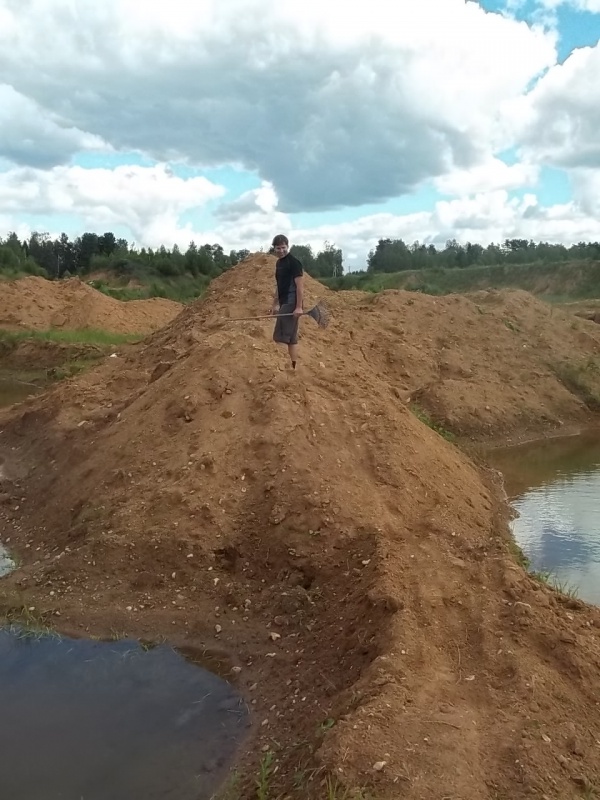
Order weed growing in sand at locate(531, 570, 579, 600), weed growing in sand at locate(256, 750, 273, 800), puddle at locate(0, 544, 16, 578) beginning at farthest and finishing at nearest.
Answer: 1. puddle at locate(0, 544, 16, 578)
2. weed growing in sand at locate(531, 570, 579, 600)
3. weed growing in sand at locate(256, 750, 273, 800)

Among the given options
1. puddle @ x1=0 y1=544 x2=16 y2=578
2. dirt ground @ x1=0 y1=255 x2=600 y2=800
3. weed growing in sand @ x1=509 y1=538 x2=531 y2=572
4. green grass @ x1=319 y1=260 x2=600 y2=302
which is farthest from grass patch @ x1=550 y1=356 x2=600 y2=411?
green grass @ x1=319 y1=260 x2=600 y2=302

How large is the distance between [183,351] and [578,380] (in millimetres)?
9396

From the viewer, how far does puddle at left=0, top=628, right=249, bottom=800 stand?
4.13m

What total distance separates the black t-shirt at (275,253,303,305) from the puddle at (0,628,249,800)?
154 inches

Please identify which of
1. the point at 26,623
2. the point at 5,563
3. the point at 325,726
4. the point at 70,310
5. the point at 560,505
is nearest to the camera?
the point at 325,726

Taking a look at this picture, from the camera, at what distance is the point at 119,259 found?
151ft

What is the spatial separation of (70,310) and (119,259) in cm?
2105

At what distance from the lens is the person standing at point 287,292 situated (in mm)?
7529

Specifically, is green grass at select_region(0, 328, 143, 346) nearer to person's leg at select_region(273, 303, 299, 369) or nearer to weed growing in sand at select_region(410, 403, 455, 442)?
weed growing in sand at select_region(410, 403, 455, 442)

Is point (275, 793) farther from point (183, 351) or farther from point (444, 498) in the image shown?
point (183, 351)

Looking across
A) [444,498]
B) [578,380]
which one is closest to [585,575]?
[444,498]

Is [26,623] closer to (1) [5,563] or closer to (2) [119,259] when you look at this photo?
(1) [5,563]

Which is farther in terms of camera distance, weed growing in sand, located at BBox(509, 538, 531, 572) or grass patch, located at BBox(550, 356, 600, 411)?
grass patch, located at BBox(550, 356, 600, 411)

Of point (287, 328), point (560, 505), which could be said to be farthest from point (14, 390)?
point (560, 505)
